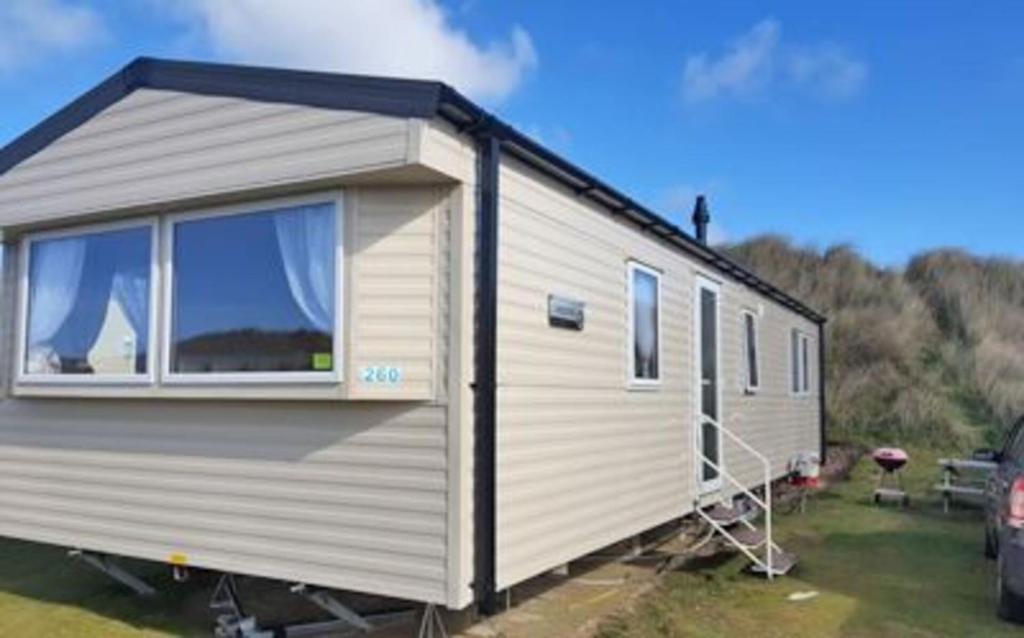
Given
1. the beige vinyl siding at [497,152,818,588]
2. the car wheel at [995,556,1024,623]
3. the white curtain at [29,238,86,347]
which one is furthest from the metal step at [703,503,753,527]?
the white curtain at [29,238,86,347]

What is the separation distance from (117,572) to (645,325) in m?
4.50

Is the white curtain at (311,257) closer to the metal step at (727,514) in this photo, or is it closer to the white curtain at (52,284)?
the white curtain at (52,284)

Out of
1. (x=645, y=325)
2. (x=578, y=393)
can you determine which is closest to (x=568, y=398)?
(x=578, y=393)

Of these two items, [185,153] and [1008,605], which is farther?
[1008,605]

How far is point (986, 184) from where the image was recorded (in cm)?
2480

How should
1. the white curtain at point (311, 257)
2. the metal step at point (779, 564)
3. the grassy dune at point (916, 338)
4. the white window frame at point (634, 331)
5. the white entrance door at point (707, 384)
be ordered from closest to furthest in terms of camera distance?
the white curtain at point (311, 257) < the white window frame at point (634, 331) < the metal step at point (779, 564) < the white entrance door at point (707, 384) < the grassy dune at point (916, 338)

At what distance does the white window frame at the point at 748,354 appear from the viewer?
36.2 feet

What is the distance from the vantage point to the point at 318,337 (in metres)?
5.38

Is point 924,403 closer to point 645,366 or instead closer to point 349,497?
point 645,366

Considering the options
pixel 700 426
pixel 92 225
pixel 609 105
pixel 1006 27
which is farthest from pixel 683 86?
pixel 92 225

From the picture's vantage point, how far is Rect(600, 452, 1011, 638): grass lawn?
6.21 metres

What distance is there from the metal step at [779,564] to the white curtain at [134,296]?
16.6 feet

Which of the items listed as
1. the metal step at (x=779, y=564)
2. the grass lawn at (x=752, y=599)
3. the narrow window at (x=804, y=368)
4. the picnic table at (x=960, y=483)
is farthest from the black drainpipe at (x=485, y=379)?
the narrow window at (x=804, y=368)

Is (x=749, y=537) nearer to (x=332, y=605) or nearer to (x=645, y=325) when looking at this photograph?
(x=645, y=325)
